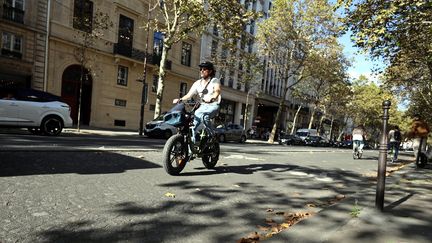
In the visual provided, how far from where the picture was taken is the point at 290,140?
35844 mm

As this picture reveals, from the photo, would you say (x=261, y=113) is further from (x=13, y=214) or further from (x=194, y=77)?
(x=13, y=214)

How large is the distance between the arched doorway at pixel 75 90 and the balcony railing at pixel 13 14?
15.1ft

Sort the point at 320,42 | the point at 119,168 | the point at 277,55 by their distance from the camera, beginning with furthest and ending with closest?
1. the point at 277,55
2. the point at 320,42
3. the point at 119,168

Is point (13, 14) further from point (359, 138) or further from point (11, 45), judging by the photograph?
point (359, 138)

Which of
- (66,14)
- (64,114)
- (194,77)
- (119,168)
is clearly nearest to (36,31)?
(66,14)

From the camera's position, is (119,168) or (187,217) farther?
(119,168)

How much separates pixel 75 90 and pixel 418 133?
22.6 metres

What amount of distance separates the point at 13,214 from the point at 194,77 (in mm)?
34475

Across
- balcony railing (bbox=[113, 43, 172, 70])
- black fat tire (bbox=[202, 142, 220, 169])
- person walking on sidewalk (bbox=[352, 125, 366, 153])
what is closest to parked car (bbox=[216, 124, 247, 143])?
balcony railing (bbox=[113, 43, 172, 70])

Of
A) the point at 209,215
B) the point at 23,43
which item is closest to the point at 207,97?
the point at 209,215

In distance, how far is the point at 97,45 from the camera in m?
26.8

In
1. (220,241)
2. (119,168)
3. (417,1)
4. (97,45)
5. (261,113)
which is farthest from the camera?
(261,113)

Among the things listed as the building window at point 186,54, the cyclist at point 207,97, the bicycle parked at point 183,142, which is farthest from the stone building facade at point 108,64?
the bicycle parked at point 183,142

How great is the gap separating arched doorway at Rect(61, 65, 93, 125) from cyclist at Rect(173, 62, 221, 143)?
21005 millimetres
